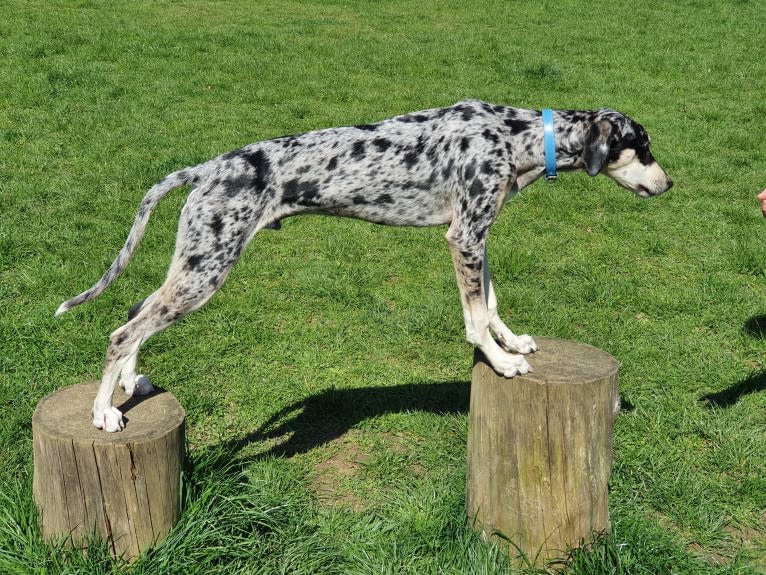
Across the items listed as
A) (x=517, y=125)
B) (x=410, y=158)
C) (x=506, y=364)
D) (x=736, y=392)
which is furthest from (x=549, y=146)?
(x=736, y=392)

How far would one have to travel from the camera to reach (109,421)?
147 inches

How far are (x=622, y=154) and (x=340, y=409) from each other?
2.46 meters

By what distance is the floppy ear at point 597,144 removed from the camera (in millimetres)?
3969

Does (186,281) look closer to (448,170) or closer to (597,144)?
(448,170)

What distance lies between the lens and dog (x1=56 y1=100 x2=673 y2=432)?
152 inches

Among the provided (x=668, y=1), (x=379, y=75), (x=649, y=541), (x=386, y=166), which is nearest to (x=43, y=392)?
(x=386, y=166)

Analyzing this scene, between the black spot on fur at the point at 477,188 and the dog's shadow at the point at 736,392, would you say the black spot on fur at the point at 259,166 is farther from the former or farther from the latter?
the dog's shadow at the point at 736,392

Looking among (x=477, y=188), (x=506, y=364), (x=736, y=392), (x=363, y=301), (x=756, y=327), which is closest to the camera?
(x=506, y=364)

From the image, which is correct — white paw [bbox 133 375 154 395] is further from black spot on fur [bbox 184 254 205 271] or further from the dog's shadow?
the dog's shadow

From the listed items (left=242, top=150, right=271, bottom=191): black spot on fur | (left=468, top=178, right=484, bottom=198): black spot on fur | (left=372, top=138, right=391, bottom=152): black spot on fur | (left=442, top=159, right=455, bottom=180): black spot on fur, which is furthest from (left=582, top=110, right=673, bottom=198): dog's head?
(left=242, top=150, right=271, bottom=191): black spot on fur

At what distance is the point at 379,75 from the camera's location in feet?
41.8

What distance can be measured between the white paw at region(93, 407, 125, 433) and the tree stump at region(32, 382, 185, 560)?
3cm

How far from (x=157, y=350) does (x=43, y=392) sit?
0.86 metres

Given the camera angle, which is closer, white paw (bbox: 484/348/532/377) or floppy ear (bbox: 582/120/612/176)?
white paw (bbox: 484/348/532/377)
